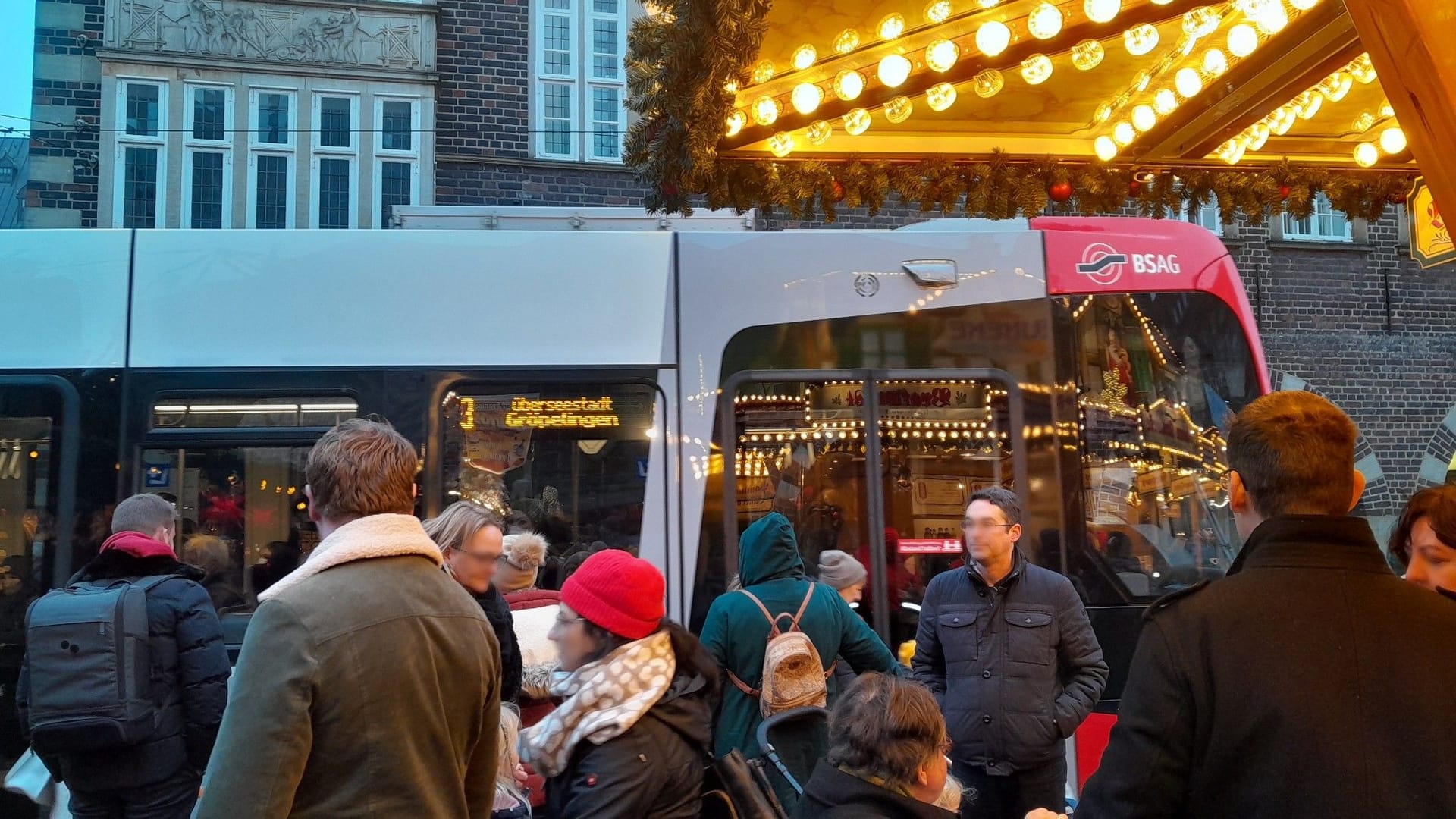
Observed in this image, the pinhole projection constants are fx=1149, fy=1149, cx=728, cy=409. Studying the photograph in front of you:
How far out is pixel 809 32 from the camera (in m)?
4.59

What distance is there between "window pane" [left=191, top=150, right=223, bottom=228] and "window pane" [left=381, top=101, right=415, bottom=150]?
1.79 meters

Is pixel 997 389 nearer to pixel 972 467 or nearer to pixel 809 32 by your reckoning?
pixel 972 467

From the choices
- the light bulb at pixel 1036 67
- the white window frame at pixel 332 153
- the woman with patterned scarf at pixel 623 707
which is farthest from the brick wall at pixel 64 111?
the woman with patterned scarf at pixel 623 707

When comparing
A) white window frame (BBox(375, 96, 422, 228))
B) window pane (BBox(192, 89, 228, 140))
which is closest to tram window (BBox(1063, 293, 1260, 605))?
white window frame (BBox(375, 96, 422, 228))

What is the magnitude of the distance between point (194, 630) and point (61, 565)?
1827mm

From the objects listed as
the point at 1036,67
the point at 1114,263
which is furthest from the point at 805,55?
the point at 1114,263

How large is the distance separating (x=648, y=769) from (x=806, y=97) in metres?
2.92

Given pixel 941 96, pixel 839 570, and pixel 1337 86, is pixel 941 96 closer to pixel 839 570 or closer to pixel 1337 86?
pixel 1337 86

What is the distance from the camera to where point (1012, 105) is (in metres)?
5.06

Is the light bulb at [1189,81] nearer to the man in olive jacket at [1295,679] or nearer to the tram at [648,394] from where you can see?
the tram at [648,394]

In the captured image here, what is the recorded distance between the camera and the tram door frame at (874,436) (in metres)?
5.45

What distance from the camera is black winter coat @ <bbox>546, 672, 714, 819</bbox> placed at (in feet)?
8.74

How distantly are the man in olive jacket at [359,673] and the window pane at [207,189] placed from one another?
11530mm

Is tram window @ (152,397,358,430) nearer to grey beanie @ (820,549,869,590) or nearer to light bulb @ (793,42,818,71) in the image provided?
grey beanie @ (820,549,869,590)
